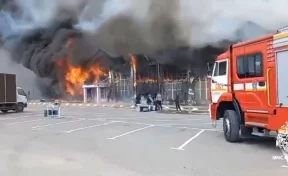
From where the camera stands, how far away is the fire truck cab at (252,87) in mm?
8680

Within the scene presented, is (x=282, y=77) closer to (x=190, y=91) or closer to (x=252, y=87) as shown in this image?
(x=252, y=87)

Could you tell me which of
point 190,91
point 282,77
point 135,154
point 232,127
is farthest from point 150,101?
point 282,77

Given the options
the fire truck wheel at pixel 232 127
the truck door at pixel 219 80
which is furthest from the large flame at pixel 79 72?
the fire truck wheel at pixel 232 127

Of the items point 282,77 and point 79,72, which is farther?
point 79,72

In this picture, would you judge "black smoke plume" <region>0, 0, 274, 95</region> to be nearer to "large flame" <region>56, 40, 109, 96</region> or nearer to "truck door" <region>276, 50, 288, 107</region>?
"large flame" <region>56, 40, 109, 96</region>

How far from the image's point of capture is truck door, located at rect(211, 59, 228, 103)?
11039 mm

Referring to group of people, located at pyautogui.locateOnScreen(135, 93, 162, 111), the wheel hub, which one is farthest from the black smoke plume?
the wheel hub

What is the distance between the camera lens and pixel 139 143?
Result: 419 inches

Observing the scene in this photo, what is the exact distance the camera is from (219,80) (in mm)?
11406

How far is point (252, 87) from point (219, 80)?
1791 millimetres

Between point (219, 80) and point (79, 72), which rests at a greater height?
point (79, 72)

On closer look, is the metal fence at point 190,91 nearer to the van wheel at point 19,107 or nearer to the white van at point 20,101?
the white van at point 20,101

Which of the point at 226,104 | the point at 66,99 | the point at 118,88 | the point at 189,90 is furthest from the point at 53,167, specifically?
the point at 66,99

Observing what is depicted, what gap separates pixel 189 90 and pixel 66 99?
15300 millimetres
